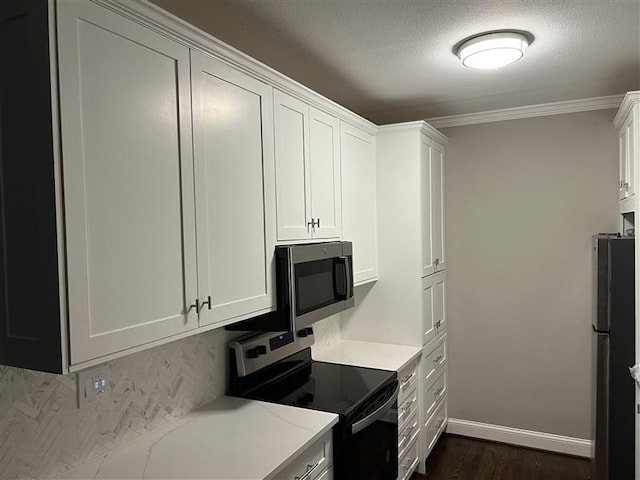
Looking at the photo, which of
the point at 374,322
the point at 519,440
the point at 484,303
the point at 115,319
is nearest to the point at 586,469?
the point at 519,440

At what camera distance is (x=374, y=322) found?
130 inches

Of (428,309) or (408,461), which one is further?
(428,309)

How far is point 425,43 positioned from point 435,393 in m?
2.39

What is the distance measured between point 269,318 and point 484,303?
7.13 ft

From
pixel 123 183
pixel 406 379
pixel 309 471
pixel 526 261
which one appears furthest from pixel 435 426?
pixel 123 183

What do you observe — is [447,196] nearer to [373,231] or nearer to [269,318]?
[373,231]

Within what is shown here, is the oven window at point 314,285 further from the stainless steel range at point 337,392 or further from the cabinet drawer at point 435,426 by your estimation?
the cabinet drawer at point 435,426

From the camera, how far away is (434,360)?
3453 millimetres

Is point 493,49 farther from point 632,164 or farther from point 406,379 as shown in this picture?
point 406,379

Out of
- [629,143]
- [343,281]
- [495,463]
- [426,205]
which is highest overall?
[629,143]

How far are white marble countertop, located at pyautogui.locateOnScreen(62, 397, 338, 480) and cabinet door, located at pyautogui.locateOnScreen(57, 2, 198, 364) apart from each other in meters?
0.48

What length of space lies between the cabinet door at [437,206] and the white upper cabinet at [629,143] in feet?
3.74

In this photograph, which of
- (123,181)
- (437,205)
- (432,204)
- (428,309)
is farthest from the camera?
(437,205)

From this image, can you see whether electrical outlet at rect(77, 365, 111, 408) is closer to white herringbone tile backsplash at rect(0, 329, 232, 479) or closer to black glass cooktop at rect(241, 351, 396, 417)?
white herringbone tile backsplash at rect(0, 329, 232, 479)
